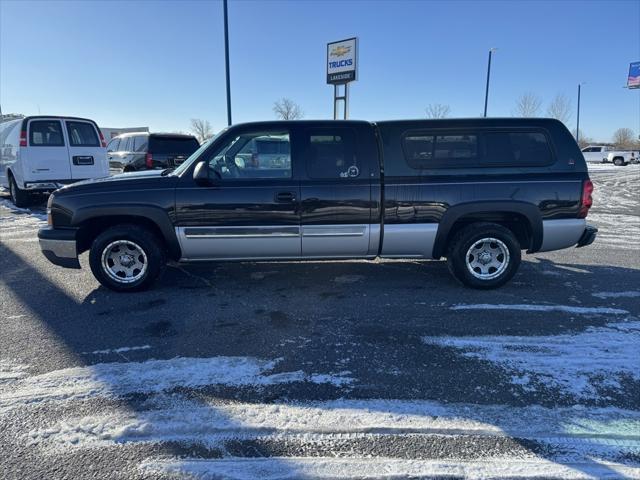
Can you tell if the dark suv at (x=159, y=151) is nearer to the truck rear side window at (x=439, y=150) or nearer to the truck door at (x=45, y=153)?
the truck door at (x=45, y=153)

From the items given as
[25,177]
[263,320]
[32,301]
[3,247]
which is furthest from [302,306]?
[25,177]

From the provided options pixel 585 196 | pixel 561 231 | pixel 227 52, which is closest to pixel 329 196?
pixel 561 231

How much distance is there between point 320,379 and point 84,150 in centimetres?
1015

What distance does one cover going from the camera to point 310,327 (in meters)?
3.87

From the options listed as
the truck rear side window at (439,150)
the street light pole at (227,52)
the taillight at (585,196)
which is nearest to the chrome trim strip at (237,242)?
the truck rear side window at (439,150)

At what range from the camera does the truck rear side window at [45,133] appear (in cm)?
1005

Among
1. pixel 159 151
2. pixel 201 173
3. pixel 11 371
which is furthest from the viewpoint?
pixel 159 151

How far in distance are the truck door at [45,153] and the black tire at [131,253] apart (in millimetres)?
7080

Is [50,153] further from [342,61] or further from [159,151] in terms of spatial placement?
[342,61]

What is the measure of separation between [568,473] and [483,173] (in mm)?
3202

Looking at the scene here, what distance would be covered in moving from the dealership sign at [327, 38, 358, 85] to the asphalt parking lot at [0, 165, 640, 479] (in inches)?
581

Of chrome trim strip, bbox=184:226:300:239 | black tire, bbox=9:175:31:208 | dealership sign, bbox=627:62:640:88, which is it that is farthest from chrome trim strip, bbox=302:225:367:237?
dealership sign, bbox=627:62:640:88

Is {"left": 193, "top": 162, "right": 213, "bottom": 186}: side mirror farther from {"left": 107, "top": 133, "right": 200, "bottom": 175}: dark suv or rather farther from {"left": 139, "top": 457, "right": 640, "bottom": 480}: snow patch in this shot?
{"left": 107, "top": 133, "right": 200, "bottom": 175}: dark suv

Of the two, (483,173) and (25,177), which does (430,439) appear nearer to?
(483,173)
